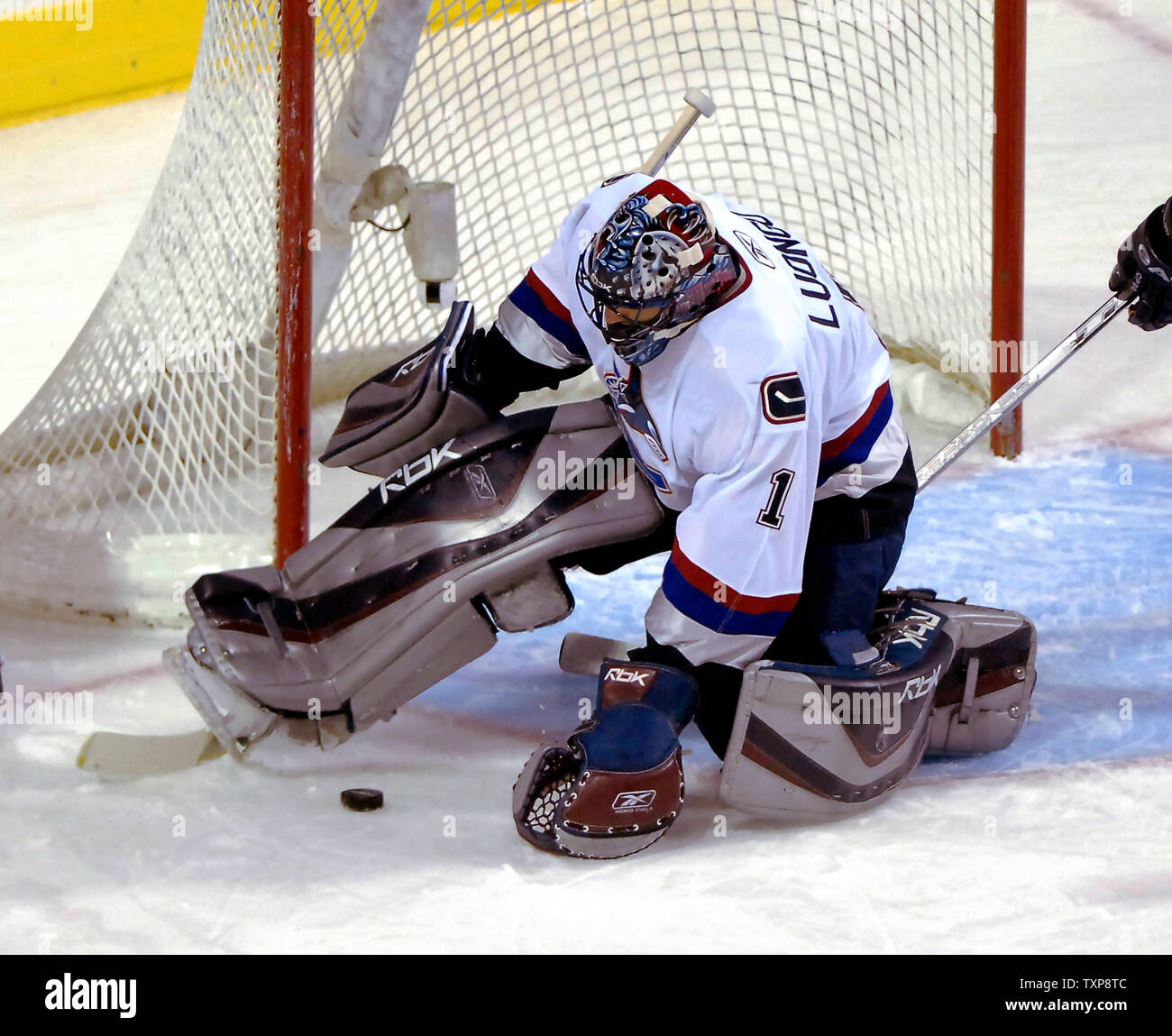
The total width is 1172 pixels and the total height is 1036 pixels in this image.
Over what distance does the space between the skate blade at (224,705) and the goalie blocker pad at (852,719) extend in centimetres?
63

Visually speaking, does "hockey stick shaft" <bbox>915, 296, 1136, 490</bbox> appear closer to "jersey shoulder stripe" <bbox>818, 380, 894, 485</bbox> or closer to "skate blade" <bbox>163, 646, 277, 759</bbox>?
"jersey shoulder stripe" <bbox>818, 380, 894, 485</bbox>

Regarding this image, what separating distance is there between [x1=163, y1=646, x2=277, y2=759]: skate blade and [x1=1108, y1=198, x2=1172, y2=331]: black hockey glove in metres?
1.41

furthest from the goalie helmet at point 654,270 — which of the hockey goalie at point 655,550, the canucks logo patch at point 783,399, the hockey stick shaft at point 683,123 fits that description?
the hockey stick shaft at point 683,123

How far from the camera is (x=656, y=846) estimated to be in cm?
200

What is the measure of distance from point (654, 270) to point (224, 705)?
2.72ft

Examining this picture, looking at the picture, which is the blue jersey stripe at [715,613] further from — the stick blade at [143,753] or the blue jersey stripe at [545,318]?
the stick blade at [143,753]

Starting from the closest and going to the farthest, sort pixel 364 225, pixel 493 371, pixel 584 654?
pixel 493 371 < pixel 584 654 < pixel 364 225

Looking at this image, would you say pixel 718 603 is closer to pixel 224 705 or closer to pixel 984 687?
pixel 984 687

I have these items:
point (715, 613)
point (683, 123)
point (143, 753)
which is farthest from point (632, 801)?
point (683, 123)

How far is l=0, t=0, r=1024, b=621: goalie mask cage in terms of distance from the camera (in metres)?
Answer: 2.58

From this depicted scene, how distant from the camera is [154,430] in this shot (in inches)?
109

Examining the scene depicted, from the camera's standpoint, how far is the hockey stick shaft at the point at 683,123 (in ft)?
7.93
